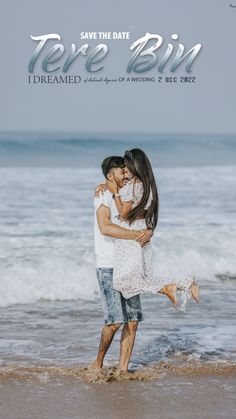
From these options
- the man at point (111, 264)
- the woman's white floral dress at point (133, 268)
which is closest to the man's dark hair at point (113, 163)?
the man at point (111, 264)

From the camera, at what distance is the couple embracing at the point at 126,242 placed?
213 inches

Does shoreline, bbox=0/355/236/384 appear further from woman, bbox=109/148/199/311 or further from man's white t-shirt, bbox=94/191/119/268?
man's white t-shirt, bbox=94/191/119/268

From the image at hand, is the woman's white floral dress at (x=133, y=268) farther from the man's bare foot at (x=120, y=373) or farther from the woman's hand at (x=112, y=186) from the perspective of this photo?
the man's bare foot at (x=120, y=373)

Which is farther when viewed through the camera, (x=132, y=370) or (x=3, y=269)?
(x=3, y=269)

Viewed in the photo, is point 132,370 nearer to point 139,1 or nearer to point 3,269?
point 3,269

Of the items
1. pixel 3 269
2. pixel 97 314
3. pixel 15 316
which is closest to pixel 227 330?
pixel 97 314

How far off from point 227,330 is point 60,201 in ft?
29.7

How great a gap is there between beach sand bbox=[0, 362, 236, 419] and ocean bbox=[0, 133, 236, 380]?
0.31 meters

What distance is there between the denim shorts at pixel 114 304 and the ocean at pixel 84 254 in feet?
1.62

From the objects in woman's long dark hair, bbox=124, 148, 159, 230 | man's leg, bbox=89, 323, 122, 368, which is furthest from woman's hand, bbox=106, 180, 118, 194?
man's leg, bbox=89, 323, 122, 368

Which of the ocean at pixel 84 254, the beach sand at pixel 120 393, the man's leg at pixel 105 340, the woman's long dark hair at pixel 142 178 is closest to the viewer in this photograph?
the beach sand at pixel 120 393

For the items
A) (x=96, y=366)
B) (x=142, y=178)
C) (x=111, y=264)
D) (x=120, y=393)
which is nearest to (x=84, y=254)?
(x=96, y=366)

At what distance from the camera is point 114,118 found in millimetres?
21328

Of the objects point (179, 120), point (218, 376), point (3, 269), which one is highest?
point (179, 120)
